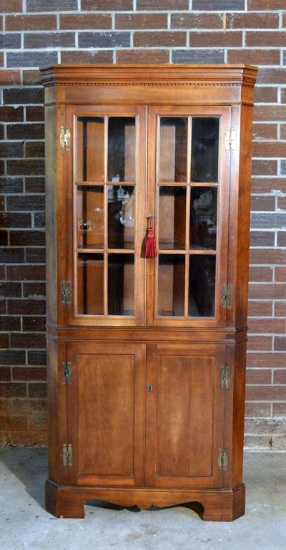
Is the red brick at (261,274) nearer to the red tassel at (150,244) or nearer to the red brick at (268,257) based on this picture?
the red brick at (268,257)

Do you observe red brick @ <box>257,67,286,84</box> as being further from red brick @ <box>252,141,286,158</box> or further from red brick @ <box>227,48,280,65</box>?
red brick @ <box>252,141,286,158</box>

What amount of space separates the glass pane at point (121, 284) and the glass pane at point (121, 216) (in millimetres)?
64

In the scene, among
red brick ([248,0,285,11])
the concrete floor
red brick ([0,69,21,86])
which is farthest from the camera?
red brick ([0,69,21,86])

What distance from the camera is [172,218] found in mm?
2895

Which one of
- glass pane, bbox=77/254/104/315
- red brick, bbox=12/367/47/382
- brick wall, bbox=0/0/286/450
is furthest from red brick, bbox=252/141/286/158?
red brick, bbox=12/367/47/382

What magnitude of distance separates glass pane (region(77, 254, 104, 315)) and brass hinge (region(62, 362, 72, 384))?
240mm

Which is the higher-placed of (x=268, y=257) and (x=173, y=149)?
(x=173, y=149)

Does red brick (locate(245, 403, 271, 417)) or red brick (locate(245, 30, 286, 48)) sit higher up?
red brick (locate(245, 30, 286, 48))

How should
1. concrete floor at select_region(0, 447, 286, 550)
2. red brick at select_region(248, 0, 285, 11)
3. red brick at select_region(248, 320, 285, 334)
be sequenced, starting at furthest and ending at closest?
red brick at select_region(248, 320, 285, 334), red brick at select_region(248, 0, 285, 11), concrete floor at select_region(0, 447, 286, 550)

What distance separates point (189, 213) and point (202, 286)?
1.04 feet

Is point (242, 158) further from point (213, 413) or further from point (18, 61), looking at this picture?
point (18, 61)

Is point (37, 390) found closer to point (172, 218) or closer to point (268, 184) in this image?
point (172, 218)

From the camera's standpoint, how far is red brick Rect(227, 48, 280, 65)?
3.49 m

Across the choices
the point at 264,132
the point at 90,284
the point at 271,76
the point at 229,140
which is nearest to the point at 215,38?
the point at 271,76
